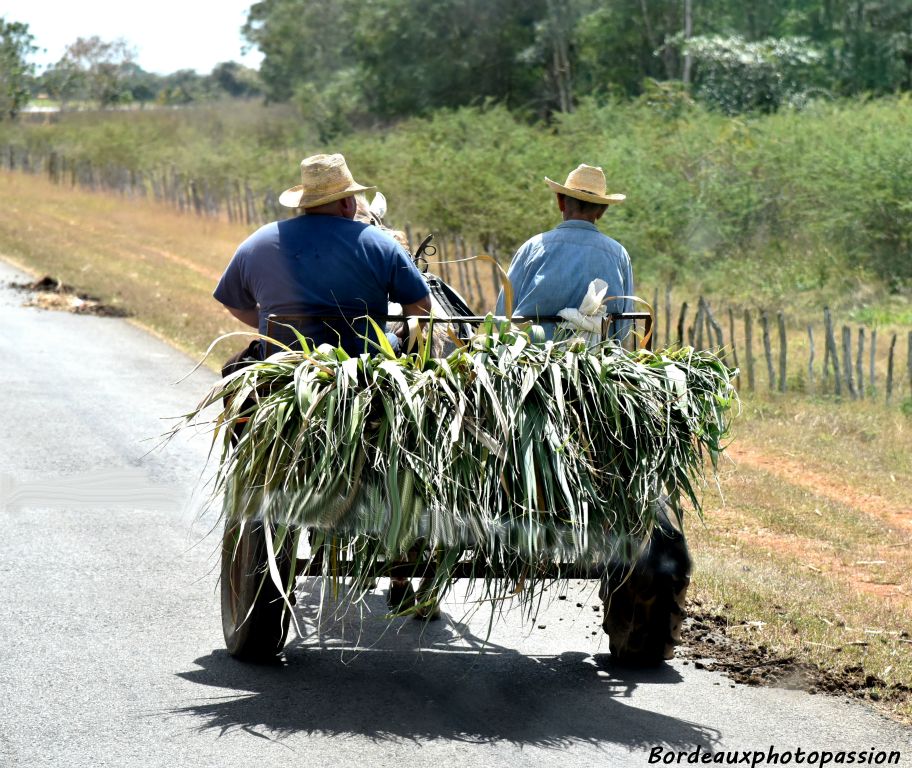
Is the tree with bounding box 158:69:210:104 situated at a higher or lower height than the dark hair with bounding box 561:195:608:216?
higher

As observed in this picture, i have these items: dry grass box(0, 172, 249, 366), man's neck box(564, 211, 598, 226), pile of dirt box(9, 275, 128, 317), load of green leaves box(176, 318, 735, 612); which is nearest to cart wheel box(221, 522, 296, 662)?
load of green leaves box(176, 318, 735, 612)

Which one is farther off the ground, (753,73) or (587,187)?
(753,73)

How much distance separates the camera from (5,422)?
9.64 meters

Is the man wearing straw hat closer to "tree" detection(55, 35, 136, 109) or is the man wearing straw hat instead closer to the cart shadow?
the cart shadow

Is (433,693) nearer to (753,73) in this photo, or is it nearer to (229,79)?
(753,73)

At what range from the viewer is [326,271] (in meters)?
5.20

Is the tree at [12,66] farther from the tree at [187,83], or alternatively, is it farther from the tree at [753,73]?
the tree at [187,83]

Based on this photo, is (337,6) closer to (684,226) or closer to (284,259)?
(684,226)

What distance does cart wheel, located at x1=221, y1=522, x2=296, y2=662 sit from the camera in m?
4.74

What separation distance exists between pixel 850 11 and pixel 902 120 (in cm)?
1545

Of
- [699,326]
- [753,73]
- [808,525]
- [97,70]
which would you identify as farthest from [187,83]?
[808,525]

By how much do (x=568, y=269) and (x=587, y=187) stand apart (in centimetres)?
52

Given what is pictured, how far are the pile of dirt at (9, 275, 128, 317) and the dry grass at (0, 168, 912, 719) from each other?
0.82 feet

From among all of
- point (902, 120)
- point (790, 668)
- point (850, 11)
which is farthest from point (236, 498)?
point (850, 11)
